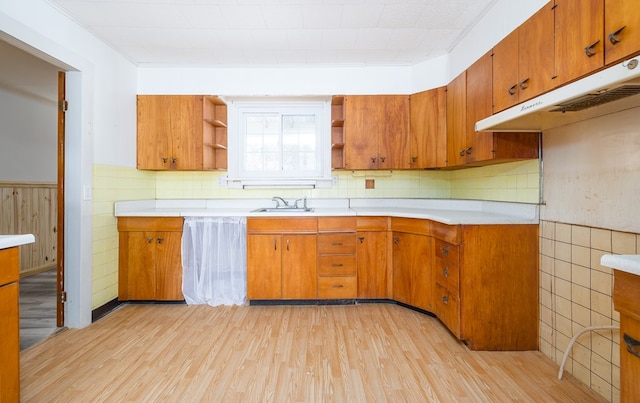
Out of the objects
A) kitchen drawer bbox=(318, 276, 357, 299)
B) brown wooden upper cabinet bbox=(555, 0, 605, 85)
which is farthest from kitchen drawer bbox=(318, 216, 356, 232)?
brown wooden upper cabinet bbox=(555, 0, 605, 85)

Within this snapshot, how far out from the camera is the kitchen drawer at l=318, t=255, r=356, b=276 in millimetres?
2951

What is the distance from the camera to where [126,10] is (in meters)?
2.38

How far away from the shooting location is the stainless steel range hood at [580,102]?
1110mm

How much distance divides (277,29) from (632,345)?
2.83 meters

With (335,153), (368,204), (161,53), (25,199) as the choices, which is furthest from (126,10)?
(25,199)

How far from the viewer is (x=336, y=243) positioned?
2.96 m

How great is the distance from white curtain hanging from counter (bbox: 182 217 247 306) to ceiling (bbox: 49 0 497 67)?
1.62 metres

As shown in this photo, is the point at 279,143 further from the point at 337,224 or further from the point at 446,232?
the point at 446,232

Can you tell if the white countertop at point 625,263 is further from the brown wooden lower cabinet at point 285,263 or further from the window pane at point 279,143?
the window pane at point 279,143

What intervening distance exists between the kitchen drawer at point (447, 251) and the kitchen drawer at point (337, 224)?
30.2 inches

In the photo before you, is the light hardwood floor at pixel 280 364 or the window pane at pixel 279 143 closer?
the light hardwood floor at pixel 280 364

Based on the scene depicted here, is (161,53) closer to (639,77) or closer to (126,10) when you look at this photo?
(126,10)

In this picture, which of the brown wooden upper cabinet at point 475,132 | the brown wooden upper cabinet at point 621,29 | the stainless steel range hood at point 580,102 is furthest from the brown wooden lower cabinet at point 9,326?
the brown wooden upper cabinet at point 475,132

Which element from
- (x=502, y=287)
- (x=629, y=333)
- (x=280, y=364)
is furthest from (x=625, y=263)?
(x=280, y=364)
